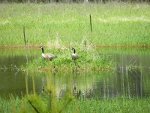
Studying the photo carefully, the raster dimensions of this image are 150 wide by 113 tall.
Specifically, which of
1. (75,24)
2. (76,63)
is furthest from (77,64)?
(75,24)

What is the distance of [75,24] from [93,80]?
1884 centimetres

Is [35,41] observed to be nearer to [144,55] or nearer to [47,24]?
[47,24]

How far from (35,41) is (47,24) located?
5.40 metres

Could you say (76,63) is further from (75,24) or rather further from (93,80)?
(75,24)

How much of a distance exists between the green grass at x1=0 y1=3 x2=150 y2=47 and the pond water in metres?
4.61

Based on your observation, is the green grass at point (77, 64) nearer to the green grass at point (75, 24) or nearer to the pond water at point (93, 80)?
the pond water at point (93, 80)

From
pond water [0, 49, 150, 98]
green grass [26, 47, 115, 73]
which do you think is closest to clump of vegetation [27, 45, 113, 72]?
green grass [26, 47, 115, 73]

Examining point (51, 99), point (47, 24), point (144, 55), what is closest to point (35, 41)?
point (47, 24)

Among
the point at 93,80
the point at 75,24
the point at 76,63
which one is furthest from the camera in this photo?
the point at 75,24

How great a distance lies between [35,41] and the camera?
35.1 metres

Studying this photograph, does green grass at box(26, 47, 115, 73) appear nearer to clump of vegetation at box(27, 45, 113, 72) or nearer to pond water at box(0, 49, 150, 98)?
clump of vegetation at box(27, 45, 113, 72)

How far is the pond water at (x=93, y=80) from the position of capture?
17.8m

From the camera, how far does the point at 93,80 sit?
819 inches

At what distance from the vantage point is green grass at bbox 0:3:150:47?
113 feet
